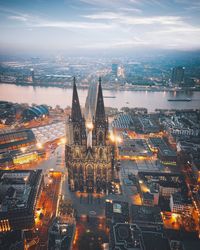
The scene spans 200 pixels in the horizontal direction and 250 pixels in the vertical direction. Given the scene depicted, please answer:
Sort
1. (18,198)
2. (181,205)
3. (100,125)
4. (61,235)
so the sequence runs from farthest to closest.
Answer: (181,205), (100,125), (18,198), (61,235)

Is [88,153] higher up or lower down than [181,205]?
higher up

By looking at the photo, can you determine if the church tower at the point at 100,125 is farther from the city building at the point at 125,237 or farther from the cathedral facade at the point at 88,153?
the city building at the point at 125,237

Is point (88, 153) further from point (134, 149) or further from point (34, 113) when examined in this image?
point (34, 113)

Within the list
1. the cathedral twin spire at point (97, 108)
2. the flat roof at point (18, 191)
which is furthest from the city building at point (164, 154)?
the flat roof at point (18, 191)

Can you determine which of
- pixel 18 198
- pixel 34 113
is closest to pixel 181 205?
pixel 18 198

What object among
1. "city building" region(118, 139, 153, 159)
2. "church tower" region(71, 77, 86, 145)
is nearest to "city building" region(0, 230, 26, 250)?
"church tower" region(71, 77, 86, 145)

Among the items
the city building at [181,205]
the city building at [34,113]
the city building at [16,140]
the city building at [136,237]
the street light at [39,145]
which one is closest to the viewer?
the city building at [136,237]
